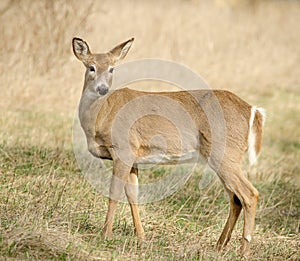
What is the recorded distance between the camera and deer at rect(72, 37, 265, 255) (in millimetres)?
5531

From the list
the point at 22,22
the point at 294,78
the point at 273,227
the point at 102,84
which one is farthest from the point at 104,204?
the point at 294,78

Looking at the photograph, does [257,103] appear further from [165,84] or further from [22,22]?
[22,22]

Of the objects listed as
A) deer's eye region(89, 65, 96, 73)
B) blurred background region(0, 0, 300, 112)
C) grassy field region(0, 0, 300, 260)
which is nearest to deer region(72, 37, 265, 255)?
deer's eye region(89, 65, 96, 73)

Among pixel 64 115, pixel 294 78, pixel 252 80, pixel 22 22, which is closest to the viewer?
pixel 64 115

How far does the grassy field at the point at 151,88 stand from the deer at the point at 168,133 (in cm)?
34

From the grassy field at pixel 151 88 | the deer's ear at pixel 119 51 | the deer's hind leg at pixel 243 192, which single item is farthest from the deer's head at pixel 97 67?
the deer's hind leg at pixel 243 192

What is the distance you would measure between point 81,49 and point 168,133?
106 centimetres

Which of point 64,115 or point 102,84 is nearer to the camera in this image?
point 102,84

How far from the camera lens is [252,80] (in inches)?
543

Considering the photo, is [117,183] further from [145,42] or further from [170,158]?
[145,42]

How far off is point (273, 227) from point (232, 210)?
2.55 feet

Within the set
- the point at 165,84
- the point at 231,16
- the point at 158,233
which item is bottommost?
Answer: the point at 158,233

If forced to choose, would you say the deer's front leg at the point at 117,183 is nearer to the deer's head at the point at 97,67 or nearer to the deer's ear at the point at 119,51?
the deer's head at the point at 97,67

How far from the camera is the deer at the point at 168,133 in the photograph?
5.53 metres
